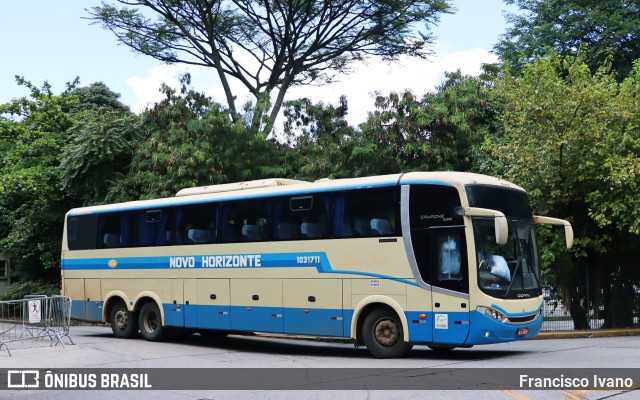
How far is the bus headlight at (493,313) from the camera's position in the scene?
1412 centimetres

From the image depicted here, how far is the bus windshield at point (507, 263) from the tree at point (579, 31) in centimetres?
2271

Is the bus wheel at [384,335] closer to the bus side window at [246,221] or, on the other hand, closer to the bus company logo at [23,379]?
the bus side window at [246,221]

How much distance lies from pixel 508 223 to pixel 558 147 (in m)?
7.40

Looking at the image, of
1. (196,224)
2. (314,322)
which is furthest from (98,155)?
(314,322)

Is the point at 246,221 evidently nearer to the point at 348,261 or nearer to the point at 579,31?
the point at 348,261

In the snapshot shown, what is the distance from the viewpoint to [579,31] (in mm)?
38500

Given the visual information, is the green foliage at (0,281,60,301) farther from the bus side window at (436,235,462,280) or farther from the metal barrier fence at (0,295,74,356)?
the bus side window at (436,235,462,280)

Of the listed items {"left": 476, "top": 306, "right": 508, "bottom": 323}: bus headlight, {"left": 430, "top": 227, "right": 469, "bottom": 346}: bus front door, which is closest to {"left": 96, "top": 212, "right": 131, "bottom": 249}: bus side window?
{"left": 430, "top": 227, "right": 469, "bottom": 346}: bus front door

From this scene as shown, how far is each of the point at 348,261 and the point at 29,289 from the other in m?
24.2

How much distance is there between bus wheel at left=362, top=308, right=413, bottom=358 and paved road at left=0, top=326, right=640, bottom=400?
25 centimetres

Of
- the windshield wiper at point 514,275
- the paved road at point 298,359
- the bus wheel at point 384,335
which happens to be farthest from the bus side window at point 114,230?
the windshield wiper at point 514,275

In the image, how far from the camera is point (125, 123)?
3167 centimetres

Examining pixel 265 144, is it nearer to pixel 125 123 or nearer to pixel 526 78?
pixel 125 123

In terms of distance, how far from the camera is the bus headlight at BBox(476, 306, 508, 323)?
14.1 meters
